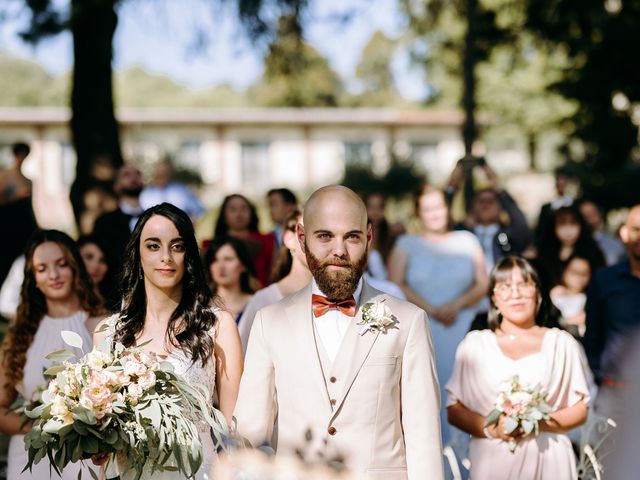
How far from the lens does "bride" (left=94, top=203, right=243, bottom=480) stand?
4.64m

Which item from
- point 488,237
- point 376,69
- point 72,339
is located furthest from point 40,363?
point 376,69

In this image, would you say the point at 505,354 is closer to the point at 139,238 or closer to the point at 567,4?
the point at 139,238

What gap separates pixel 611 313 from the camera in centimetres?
689

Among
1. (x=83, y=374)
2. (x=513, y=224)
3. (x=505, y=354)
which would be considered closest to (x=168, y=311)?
(x=83, y=374)

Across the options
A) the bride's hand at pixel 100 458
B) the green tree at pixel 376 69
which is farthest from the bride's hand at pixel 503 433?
the green tree at pixel 376 69

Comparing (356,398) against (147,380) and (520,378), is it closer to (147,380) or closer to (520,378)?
(147,380)

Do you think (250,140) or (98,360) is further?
(250,140)

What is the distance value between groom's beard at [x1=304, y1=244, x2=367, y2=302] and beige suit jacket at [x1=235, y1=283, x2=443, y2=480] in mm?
139

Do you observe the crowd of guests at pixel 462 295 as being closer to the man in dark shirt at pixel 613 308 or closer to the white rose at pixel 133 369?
the man in dark shirt at pixel 613 308

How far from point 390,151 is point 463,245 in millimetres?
25377

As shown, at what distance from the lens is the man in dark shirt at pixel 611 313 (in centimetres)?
673

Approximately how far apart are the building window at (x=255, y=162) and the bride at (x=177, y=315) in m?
36.7

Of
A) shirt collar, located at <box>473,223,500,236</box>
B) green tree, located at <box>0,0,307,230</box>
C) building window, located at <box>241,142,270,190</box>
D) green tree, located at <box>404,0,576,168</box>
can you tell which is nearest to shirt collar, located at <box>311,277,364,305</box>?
shirt collar, located at <box>473,223,500,236</box>

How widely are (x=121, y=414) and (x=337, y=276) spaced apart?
1111 millimetres
